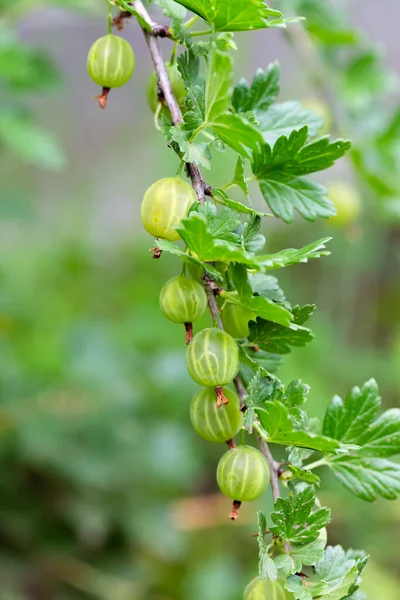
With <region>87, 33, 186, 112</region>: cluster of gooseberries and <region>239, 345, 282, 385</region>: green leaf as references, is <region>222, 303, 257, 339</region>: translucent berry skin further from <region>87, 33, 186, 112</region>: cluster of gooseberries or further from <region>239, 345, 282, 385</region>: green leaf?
<region>87, 33, 186, 112</region>: cluster of gooseberries

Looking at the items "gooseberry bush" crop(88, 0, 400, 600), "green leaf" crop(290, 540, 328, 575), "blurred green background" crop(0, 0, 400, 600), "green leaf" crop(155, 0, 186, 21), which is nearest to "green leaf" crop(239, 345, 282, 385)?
"gooseberry bush" crop(88, 0, 400, 600)

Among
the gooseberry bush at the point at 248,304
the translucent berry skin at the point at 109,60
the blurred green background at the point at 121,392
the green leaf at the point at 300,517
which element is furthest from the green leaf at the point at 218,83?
the blurred green background at the point at 121,392

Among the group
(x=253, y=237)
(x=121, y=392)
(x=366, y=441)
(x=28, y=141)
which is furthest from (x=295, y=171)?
(x=121, y=392)

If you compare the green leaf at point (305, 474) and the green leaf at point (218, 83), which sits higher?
the green leaf at point (218, 83)

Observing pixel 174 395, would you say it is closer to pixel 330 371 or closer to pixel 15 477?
pixel 15 477

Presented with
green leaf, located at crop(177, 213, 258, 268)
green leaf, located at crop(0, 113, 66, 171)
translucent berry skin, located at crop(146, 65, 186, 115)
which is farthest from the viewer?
green leaf, located at crop(0, 113, 66, 171)

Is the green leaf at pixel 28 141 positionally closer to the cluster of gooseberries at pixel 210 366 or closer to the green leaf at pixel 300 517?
the cluster of gooseberries at pixel 210 366

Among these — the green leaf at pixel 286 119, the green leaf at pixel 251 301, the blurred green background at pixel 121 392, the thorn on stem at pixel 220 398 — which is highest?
the blurred green background at pixel 121 392
